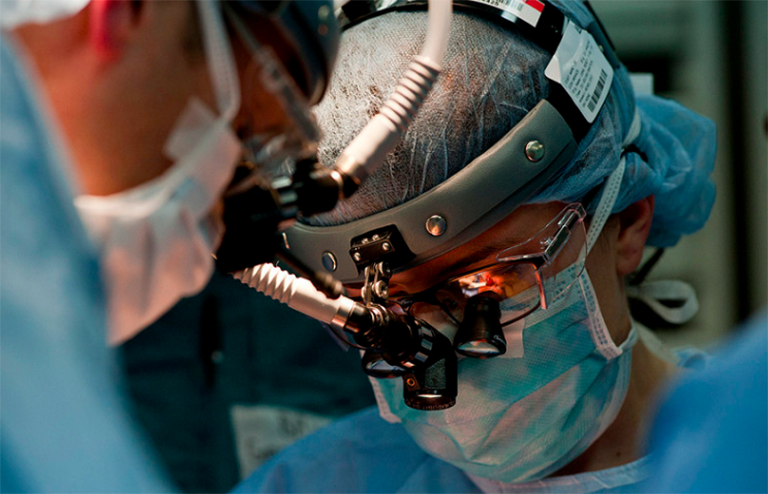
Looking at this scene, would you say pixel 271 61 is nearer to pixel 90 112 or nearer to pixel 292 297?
pixel 90 112

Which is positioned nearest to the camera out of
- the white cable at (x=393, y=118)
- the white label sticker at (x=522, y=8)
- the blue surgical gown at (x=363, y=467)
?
the white cable at (x=393, y=118)

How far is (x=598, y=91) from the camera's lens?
1.21 m

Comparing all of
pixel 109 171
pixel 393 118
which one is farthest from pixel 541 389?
pixel 109 171

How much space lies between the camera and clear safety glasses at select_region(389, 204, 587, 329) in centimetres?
121

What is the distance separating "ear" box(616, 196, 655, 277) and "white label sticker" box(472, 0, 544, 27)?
17.1 inches

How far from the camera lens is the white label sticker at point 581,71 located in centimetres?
117

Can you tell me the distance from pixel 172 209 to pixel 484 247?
64cm

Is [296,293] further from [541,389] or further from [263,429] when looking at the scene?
[263,429]

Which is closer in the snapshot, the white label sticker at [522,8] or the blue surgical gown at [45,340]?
the blue surgical gown at [45,340]

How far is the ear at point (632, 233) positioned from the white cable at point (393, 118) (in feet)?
2.07

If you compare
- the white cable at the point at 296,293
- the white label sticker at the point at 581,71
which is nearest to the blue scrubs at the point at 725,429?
the white cable at the point at 296,293

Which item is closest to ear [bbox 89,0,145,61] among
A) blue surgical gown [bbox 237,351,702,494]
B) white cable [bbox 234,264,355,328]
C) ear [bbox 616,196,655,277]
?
white cable [bbox 234,264,355,328]

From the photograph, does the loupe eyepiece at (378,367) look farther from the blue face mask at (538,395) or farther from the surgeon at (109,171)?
the surgeon at (109,171)

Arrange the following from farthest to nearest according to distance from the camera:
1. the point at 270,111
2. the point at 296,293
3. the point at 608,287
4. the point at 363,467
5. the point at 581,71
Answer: the point at 363,467 < the point at 608,287 < the point at 581,71 < the point at 296,293 < the point at 270,111
